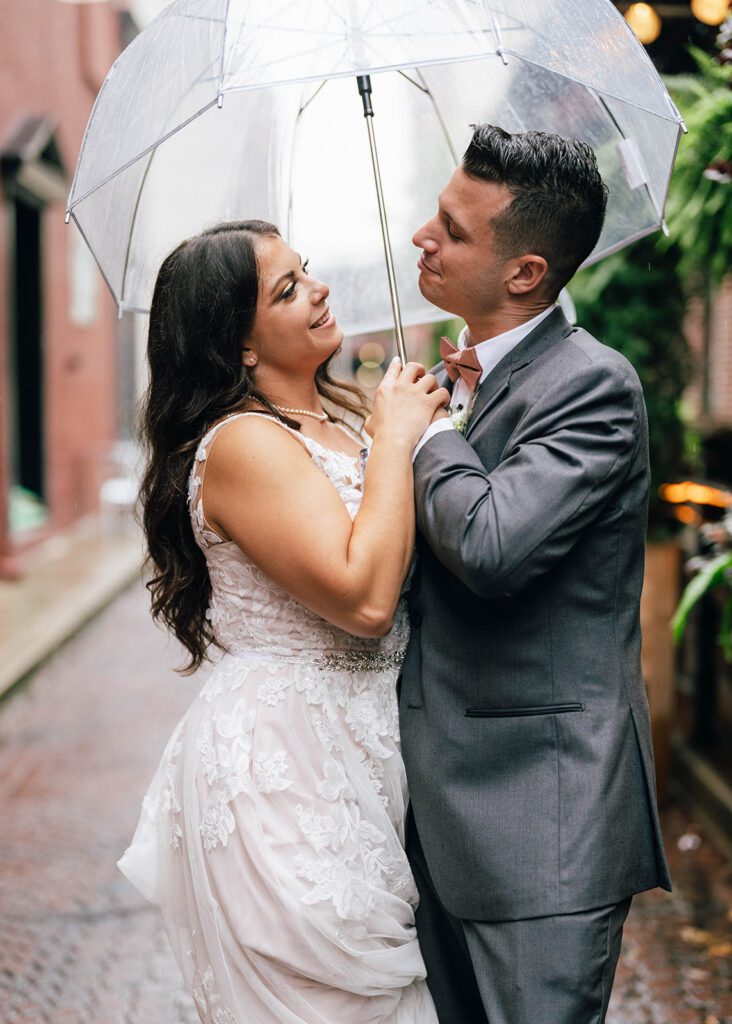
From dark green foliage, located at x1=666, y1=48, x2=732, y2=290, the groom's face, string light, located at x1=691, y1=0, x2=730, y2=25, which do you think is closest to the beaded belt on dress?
the groom's face

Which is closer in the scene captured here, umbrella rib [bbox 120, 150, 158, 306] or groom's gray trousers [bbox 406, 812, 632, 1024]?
groom's gray trousers [bbox 406, 812, 632, 1024]

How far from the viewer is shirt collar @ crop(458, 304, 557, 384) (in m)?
2.33

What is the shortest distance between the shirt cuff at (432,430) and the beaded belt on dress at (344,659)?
484 mm

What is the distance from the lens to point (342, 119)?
3.34 meters

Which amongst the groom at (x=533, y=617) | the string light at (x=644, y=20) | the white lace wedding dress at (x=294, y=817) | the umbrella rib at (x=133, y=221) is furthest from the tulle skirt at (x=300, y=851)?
the string light at (x=644, y=20)

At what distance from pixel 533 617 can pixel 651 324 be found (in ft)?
12.9

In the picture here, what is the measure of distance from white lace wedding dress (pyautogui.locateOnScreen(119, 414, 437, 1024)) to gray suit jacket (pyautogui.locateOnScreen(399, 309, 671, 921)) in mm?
169

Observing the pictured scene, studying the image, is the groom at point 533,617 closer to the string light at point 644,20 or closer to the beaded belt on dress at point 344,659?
the beaded belt on dress at point 344,659

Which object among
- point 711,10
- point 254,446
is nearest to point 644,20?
point 711,10

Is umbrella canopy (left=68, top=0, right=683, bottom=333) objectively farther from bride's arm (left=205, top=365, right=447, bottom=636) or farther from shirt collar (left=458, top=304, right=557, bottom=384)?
bride's arm (left=205, top=365, right=447, bottom=636)

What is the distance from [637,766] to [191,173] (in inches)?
75.5

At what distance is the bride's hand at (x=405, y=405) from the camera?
7.49 ft

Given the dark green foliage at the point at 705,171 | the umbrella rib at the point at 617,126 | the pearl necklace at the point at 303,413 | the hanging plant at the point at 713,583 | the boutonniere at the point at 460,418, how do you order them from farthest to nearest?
the hanging plant at the point at 713,583, the dark green foliage at the point at 705,171, the umbrella rib at the point at 617,126, the pearl necklace at the point at 303,413, the boutonniere at the point at 460,418

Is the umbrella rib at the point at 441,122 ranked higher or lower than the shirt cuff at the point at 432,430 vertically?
higher
